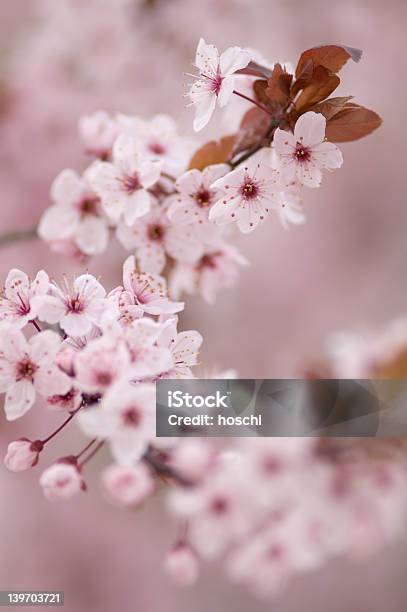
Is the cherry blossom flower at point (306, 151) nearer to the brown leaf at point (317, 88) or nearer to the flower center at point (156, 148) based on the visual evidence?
the brown leaf at point (317, 88)

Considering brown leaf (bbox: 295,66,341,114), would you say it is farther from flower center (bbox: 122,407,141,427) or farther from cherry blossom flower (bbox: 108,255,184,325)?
flower center (bbox: 122,407,141,427)

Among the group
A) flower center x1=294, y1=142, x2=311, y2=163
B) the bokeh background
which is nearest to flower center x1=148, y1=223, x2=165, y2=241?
flower center x1=294, y1=142, x2=311, y2=163

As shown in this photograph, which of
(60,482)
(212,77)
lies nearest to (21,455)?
(60,482)

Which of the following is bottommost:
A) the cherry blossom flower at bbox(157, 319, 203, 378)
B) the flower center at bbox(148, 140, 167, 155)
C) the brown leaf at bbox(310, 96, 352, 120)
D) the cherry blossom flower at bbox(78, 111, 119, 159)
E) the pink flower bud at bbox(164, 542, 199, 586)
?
the pink flower bud at bbox(164, 542, 199, 586)

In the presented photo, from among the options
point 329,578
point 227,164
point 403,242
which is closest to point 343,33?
point 403,242

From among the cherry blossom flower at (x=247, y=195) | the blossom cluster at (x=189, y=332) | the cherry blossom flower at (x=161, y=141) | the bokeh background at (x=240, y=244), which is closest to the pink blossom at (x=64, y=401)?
the blossom cluster at (x=189, y=332)

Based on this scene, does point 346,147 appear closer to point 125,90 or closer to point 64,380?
point 125,90
